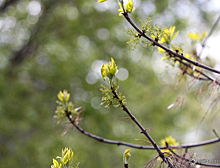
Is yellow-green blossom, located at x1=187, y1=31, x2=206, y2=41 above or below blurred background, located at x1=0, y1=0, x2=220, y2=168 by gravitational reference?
below

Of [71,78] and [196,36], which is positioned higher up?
[71,78]

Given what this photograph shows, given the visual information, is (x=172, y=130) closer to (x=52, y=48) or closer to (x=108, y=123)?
(x=108, y=123)

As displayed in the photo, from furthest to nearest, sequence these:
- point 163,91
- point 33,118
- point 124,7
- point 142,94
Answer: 1. point 163,91
2. point 142,94
3. point 33,118
4. point 124,7

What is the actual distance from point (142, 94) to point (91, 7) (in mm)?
1374

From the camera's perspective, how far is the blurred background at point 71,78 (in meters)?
2.03

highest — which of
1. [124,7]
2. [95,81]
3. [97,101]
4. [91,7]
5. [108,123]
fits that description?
[91,7]

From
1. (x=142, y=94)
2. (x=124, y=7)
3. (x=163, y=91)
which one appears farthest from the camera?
(x=163, y=91)

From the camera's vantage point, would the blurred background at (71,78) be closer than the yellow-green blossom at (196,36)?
No

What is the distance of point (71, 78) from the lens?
2.32 m

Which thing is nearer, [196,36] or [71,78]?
[196,36]

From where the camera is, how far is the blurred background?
2.03 metres

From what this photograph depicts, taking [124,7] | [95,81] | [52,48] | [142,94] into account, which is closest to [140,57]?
[142,94]

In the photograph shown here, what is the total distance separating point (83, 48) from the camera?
2.44 m

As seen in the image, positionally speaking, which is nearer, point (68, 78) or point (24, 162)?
point (24, 162)
